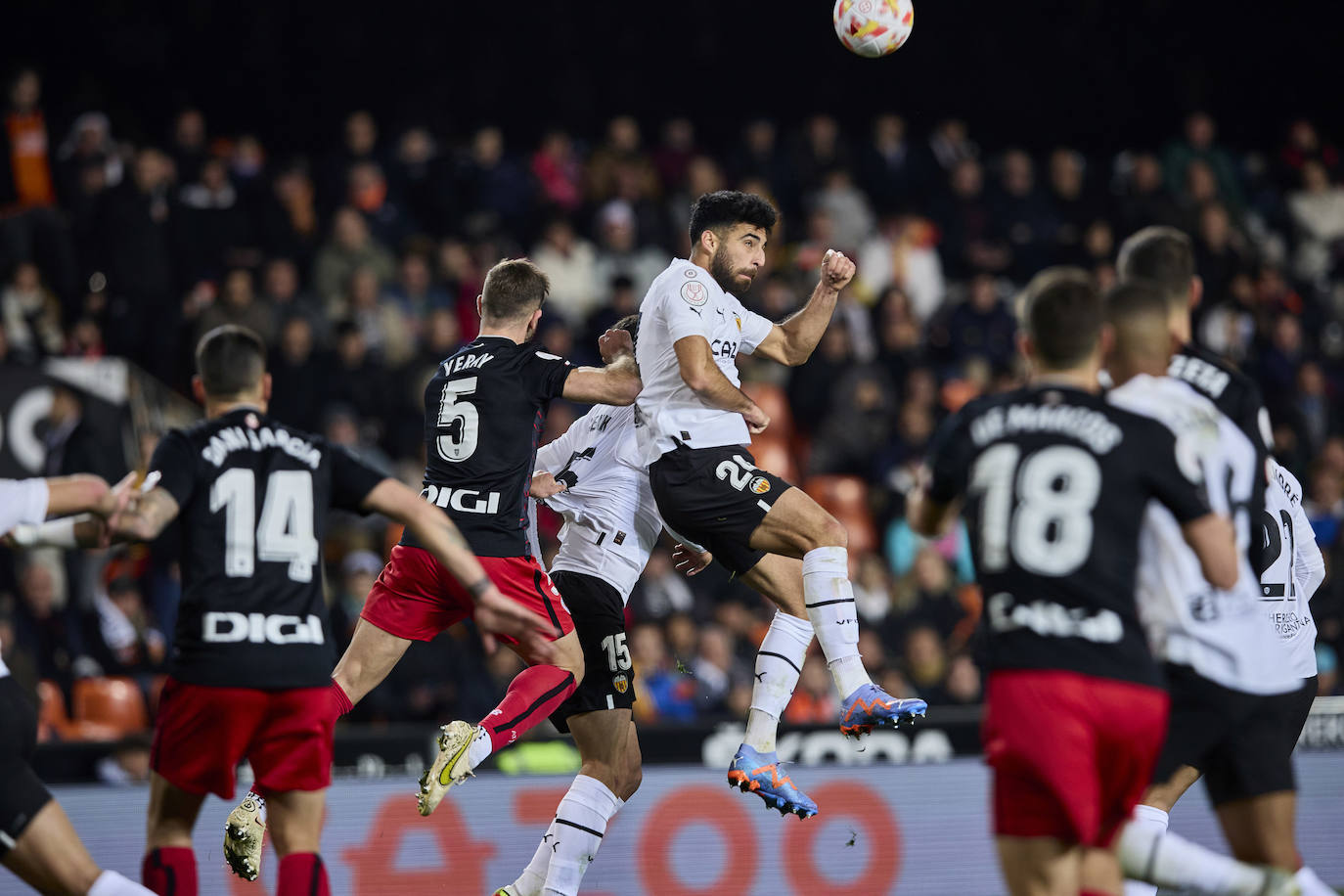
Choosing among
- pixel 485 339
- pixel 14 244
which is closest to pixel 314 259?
pixel 14 244

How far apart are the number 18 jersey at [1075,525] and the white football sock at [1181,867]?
69 cm

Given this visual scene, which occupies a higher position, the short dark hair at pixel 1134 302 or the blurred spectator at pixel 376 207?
the blurred spectator at pixel 376 207

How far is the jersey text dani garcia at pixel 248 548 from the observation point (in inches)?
232

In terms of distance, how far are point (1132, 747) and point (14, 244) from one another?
40.6 ft

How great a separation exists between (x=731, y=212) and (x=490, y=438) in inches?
67.6

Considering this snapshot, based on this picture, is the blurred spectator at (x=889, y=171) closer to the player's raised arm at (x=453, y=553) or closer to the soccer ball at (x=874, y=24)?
the soccer ball at (x=874, y=24)

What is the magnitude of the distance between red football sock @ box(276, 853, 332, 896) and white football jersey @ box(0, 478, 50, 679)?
1.63m

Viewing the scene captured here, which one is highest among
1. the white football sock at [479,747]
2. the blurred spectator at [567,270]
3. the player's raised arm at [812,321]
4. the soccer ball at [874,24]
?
the blurred spectator at [567,270]

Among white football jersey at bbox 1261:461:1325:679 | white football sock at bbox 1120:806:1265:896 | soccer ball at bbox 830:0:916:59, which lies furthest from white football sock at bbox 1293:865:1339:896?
soccer ball at bbox 830:0:916:59

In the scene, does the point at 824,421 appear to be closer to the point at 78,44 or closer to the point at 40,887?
the point at 78,44

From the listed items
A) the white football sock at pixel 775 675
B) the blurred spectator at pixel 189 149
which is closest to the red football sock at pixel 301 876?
the white football sock at pixel 775 675

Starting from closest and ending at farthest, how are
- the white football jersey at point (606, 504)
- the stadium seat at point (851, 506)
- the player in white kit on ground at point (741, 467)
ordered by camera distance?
1. the player in white kit on ground at point (741, 467)
2. the white football jersey at point (606, 504)
3. the stadium seat at point (851, 506)

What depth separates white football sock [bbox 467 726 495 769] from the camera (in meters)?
7.52

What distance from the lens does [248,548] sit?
5.95 m
